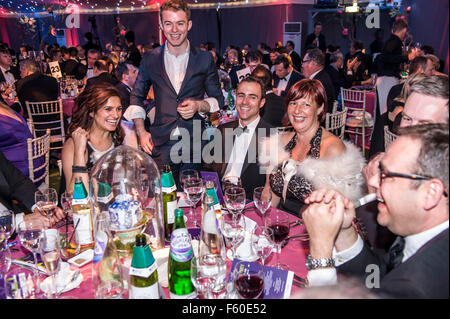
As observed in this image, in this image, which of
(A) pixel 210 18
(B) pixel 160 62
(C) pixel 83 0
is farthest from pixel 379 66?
(C) pixel 83 0

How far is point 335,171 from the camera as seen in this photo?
7.57 ft

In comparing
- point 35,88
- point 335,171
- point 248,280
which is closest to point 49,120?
point 35,88

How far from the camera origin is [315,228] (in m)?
1.31

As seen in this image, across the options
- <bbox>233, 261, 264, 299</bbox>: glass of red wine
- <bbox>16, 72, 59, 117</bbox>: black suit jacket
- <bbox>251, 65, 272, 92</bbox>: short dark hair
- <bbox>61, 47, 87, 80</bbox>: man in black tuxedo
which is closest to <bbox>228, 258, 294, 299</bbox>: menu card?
<bbox>233, 261, 264, 299</bbox>: glass of red wine

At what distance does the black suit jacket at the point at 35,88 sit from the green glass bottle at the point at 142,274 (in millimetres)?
4819

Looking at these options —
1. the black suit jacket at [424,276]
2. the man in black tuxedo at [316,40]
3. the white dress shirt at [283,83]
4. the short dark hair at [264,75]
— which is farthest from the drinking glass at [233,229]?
the man in black tuxedo at [316,40]

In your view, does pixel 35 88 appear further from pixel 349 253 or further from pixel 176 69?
pixel 349 253

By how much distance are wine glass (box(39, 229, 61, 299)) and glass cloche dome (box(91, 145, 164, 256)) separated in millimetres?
210

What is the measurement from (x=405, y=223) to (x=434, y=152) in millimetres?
271

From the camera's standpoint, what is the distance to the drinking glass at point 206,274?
1233mm

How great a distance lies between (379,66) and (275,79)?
1821 mm

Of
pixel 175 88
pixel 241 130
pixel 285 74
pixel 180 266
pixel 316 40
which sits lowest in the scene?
pixel 180 266

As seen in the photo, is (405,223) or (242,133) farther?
(242,133)
